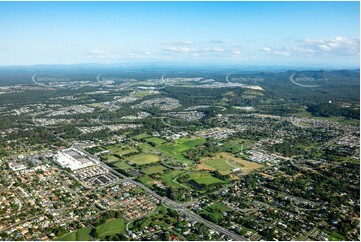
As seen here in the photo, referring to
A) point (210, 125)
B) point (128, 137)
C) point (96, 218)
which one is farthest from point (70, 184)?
point (210, 125)

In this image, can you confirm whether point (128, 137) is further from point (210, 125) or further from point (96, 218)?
point (96, 218)

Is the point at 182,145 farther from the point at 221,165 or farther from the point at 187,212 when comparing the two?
the point at 187,212

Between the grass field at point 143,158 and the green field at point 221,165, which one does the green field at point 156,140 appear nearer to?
the grass field at point 143,158

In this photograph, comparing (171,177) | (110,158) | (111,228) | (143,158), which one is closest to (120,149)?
(110,158)

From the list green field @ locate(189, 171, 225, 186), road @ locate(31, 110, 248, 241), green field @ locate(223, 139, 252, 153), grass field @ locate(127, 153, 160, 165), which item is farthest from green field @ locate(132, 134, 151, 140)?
green field @ locate(189, 171, 225, 186)

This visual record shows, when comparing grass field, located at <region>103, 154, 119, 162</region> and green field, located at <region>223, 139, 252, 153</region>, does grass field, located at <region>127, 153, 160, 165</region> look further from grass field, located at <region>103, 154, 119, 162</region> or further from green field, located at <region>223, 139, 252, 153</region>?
green field, located at <region>223, 139, 252, 153</region>

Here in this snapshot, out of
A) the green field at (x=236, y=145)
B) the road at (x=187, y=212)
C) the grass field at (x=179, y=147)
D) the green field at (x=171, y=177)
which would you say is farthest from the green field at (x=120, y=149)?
the green field at (x=236, y=145)

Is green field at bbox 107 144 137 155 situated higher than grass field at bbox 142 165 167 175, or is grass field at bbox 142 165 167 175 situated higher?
green field at bbox 107 144 137 155
